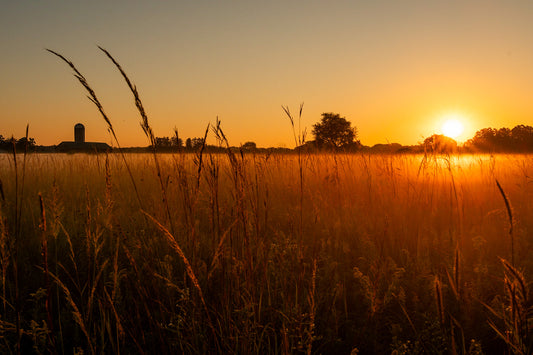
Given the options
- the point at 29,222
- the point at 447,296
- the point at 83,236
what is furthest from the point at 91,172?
the point at 447,296

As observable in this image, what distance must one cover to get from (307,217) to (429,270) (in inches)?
69.7

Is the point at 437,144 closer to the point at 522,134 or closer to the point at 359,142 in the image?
the point at 359,142

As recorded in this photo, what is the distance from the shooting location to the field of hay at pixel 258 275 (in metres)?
1.30

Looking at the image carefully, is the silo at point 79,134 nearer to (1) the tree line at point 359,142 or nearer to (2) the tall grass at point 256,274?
(1) the tree line at point 359,142

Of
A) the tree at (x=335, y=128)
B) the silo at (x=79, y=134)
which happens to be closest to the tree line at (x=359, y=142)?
the tree at (x=335, y=128)

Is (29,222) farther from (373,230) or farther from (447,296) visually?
(447,296)

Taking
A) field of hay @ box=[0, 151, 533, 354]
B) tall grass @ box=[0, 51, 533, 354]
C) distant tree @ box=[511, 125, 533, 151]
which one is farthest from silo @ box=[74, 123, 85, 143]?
distant tree @ box=[511, 125, 533, 151]

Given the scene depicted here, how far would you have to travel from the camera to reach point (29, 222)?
3.66 metres

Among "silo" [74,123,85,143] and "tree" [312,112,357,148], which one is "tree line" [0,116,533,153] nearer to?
"tree" [312,112,357,148]

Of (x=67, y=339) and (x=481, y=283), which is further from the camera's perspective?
(x=481, y=283)

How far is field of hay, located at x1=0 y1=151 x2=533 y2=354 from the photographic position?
130 centimetres

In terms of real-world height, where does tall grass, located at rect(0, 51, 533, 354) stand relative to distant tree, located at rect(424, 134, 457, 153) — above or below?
below

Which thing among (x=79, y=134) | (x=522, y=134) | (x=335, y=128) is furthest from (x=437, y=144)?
(x=79, y=134)

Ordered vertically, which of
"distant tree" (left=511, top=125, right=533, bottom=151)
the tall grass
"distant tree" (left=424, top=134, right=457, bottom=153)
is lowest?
the tall grass
